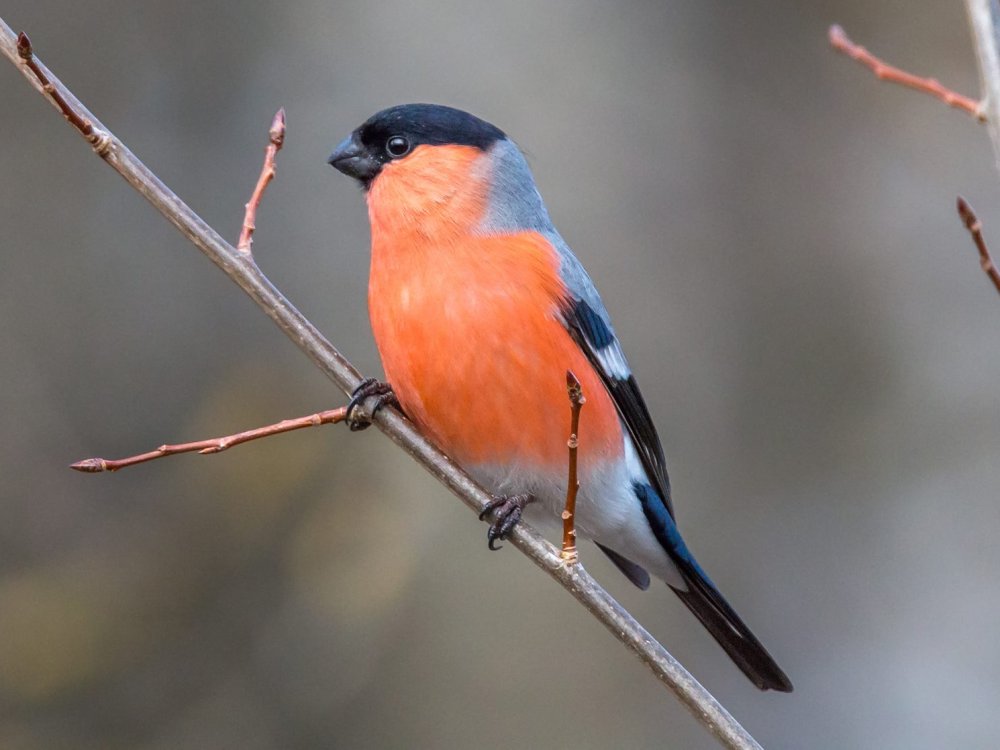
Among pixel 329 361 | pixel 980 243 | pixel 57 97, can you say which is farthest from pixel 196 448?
pixel 980 243

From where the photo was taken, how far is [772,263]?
6148 millimetres

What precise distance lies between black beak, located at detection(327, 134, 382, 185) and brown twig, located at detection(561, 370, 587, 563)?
4.18 ft

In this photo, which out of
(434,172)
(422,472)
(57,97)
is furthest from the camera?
(422,472)

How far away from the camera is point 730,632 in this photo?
3.42 m

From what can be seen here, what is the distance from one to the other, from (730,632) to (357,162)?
1.75 metres

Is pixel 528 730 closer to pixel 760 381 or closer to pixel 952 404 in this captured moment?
pixel 760 381

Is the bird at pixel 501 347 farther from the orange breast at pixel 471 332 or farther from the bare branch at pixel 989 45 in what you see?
the bare branch at pixel 989 45

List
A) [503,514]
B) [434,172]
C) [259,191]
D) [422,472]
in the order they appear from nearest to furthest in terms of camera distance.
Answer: [259,191]
[503,514]
[434,172]
[422,472]

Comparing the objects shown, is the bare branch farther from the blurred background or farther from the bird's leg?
the blurred background

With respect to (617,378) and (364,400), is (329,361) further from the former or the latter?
(617,378)

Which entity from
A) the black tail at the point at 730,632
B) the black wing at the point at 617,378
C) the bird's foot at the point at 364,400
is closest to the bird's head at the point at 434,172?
the black wing at the point at 617,378

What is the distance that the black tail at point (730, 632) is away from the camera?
10.9 ft

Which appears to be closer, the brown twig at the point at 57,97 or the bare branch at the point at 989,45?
the bare branch at the point at 989,45

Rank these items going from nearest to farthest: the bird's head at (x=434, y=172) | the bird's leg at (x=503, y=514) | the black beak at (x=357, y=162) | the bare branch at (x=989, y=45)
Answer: the bare branch at (x=989, y=45)
the bird's leg at (x=503, y=514)
the bird's head at (x=434, y=172)
the black beak at (x=357, y=162)
